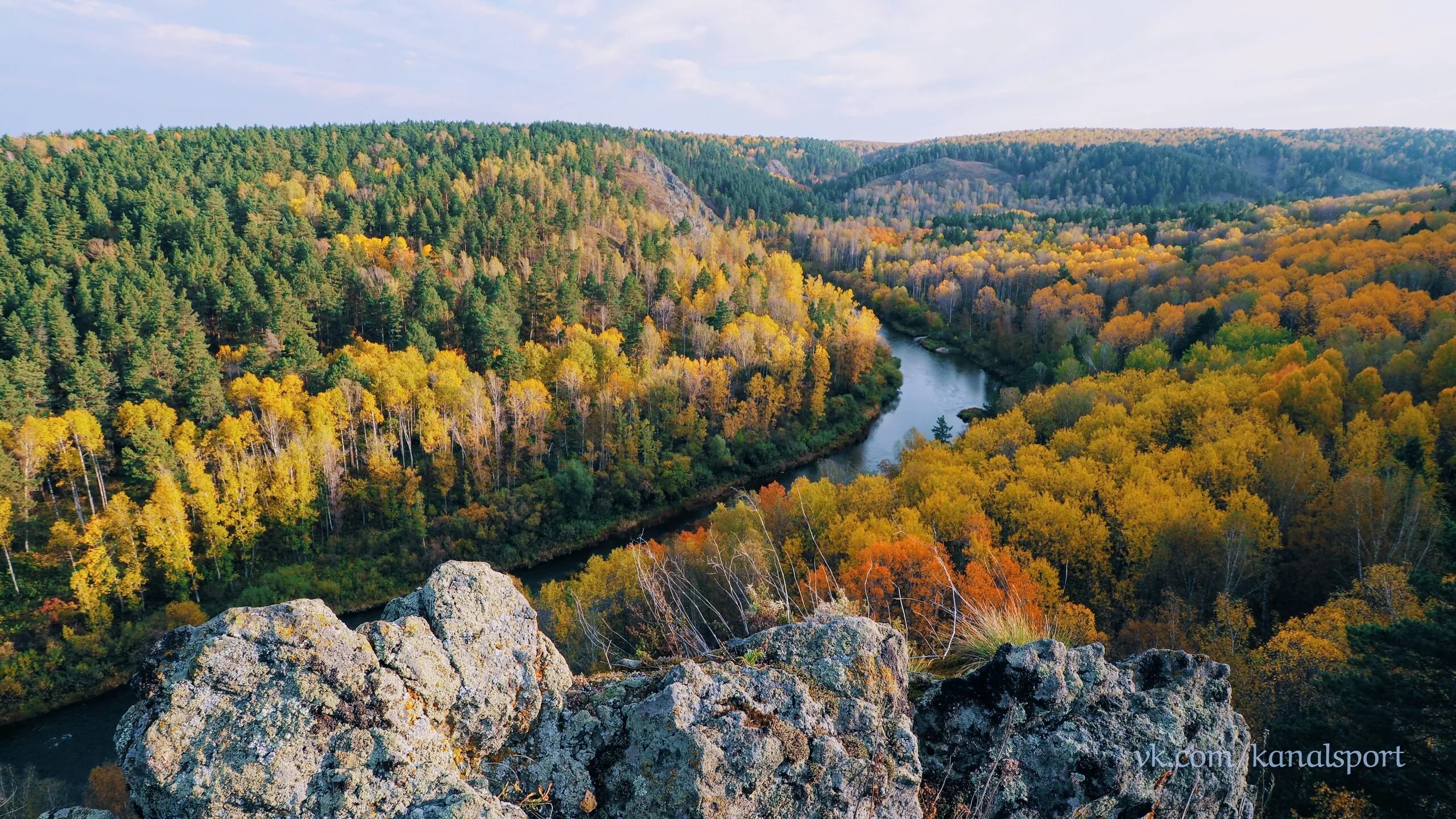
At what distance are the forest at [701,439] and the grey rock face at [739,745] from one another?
158 centimetres

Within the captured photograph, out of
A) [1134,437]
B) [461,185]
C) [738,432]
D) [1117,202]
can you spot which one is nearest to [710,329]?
[738,432]

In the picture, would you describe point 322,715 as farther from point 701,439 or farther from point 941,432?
point 941,432

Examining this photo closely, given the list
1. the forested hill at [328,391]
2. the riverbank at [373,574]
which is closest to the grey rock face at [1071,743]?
the riverbank at [373,574]

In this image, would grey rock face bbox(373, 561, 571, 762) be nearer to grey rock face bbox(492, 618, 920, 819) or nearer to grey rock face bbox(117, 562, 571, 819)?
grey rock face bbox(117, 562, 571, 819)

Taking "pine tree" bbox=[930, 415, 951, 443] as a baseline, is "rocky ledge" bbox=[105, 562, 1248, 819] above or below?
above

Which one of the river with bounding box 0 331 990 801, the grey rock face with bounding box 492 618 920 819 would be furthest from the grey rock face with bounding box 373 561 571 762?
the river with bounding box 0 331 990 801

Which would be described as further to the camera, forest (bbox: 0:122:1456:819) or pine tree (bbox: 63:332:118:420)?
pine tree (bbox: 63:332:118:420)

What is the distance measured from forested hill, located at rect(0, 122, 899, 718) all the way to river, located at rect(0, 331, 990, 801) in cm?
114

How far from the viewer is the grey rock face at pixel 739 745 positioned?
4500 mm

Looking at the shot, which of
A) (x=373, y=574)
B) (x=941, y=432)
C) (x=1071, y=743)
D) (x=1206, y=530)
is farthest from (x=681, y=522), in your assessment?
(x=1071, y=743)

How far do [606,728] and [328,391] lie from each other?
46696mm

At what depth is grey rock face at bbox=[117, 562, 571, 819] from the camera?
4000mm

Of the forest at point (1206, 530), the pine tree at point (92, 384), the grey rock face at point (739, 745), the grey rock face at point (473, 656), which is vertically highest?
the grey rock face at point (473, 656)

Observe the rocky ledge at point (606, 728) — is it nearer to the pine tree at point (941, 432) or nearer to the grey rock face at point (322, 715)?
the grey rock face at point (322, 715)
